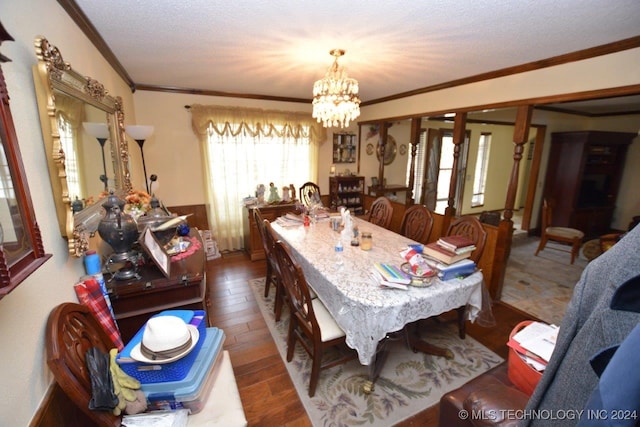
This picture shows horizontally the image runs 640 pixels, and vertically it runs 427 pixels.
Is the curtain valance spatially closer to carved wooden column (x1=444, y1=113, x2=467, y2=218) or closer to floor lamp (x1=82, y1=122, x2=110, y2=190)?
floor lamp (x1=82, y1=122, x2=110, y2=190)

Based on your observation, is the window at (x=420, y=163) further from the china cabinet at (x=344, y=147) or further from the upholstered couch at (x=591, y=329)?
the upholstered couch at (x=591, y=329)

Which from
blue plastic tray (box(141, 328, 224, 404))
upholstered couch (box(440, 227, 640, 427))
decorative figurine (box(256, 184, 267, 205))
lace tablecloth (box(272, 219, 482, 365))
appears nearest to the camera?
upholstered couch (box(440, 227, 640, 427))

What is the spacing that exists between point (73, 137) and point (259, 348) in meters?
1.82

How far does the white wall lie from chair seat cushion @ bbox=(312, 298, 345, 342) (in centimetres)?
120

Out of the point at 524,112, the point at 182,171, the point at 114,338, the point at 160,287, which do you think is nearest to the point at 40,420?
the point at 114,338

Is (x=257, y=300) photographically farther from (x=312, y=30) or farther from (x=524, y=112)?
(x=524, y=112)

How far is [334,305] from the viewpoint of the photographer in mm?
1616

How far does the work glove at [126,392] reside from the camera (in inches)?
36.0

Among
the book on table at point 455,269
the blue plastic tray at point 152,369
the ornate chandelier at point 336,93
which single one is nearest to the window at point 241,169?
the ornate chandelier at point 336,93

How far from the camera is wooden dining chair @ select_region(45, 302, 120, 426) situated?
0.78 m

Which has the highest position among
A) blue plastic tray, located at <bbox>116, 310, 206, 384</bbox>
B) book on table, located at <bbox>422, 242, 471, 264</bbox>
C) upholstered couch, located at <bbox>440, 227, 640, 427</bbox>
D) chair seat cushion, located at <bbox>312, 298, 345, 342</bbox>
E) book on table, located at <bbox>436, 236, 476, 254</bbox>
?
upholstered couch, located at <bbox>440, 227, 640, 427</bbox>

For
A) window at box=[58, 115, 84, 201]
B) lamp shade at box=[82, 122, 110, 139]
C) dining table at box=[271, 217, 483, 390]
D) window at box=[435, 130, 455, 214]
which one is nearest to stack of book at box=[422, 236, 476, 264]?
dining table at box=[271, 217, 483, 390]

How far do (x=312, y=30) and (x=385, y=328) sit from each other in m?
1.93

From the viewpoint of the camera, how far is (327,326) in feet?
5.37
